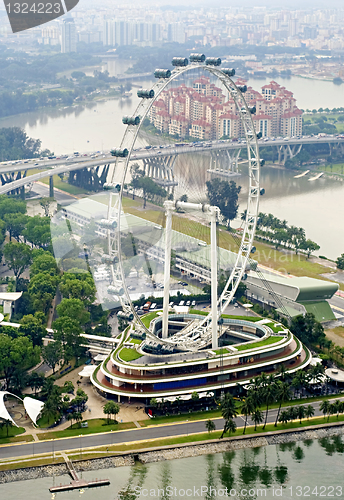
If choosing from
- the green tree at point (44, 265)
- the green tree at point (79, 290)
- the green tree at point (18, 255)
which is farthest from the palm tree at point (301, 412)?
the green tree at point (18, 255)

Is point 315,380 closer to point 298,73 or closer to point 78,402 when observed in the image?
point 78,402

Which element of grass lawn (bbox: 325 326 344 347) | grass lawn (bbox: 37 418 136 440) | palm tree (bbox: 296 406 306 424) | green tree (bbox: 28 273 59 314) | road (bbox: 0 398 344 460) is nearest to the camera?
road (bbox: 0 398 344 460)

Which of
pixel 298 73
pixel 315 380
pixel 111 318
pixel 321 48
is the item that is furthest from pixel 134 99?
pixel 315 380

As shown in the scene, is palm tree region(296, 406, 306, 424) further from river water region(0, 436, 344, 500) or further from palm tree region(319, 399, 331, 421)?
river water region(0, 436, 344, 500)

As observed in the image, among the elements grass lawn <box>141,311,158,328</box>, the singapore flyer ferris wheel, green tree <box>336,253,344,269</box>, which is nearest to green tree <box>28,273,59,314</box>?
the singapore flyer ferris wheel

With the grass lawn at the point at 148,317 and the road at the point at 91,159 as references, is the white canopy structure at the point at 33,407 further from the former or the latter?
the road at the point at 91,159

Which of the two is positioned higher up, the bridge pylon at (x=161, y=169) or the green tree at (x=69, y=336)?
the bridge pylon at (x=161, y=169)
